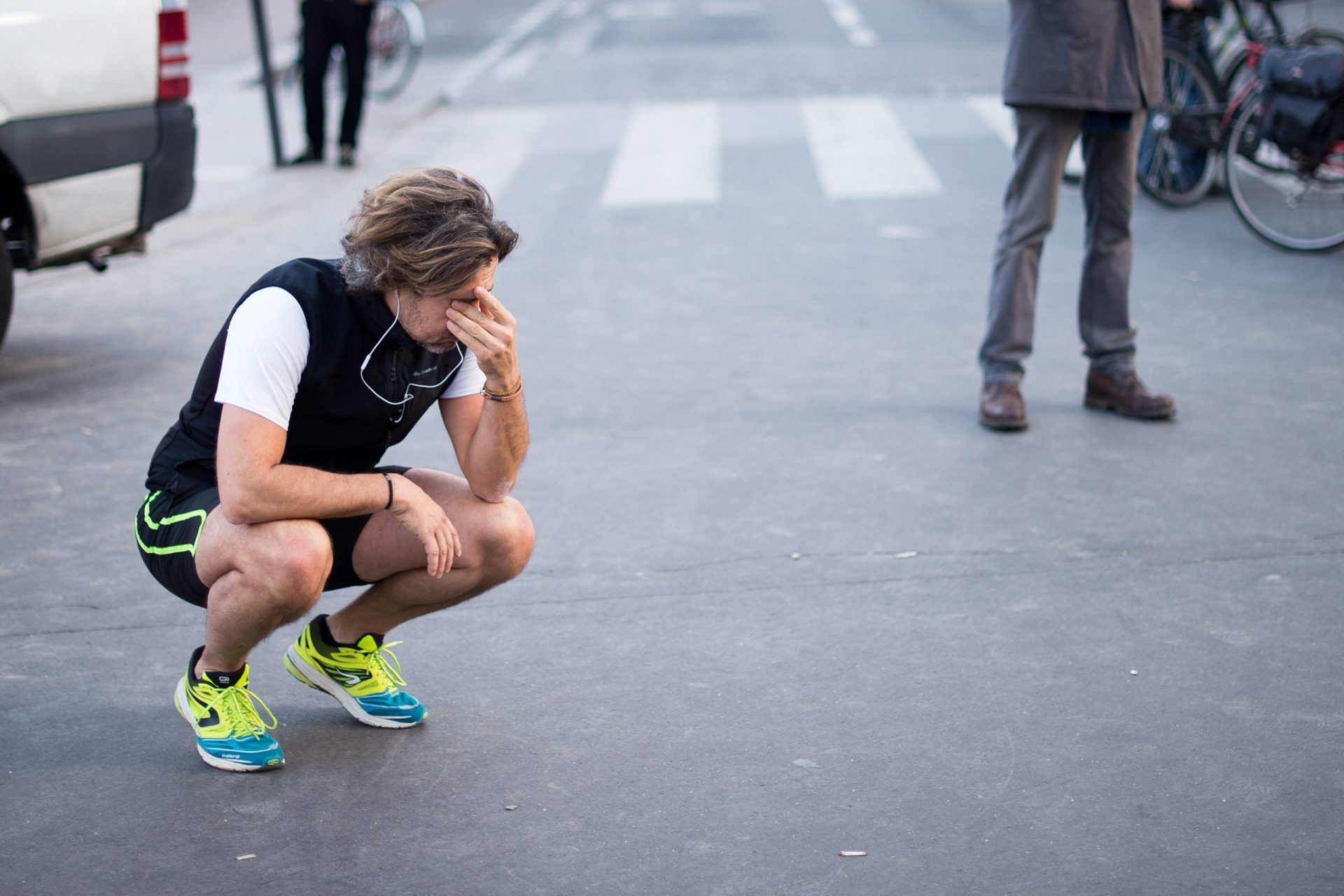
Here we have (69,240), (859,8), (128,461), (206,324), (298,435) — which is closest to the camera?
(298,435)

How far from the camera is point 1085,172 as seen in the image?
552 cm

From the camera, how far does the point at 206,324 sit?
6945mm

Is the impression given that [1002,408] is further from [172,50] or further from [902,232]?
[172,50]

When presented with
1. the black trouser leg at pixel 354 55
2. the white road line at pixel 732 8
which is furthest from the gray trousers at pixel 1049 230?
the white road line at pixel 732 8

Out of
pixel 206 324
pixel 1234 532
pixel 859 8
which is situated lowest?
pixel 859 8

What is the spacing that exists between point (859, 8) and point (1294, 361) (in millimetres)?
16718

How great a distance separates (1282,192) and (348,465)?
22.6 feet

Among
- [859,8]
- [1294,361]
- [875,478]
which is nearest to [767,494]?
[875,478]

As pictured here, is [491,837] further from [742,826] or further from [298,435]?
[298,435]

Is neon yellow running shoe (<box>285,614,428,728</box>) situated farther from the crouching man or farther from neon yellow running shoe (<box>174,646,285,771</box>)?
neon yellow running shoe (<box>174,646,285,771</box>)

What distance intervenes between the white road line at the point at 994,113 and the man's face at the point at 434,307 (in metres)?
8.28

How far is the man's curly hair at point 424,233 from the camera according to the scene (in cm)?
285

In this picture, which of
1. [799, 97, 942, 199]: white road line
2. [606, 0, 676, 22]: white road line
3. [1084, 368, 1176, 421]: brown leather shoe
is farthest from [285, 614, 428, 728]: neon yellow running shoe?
[606, 0, 676, 22]: white road line

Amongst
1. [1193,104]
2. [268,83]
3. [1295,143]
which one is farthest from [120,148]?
[1193,104]
